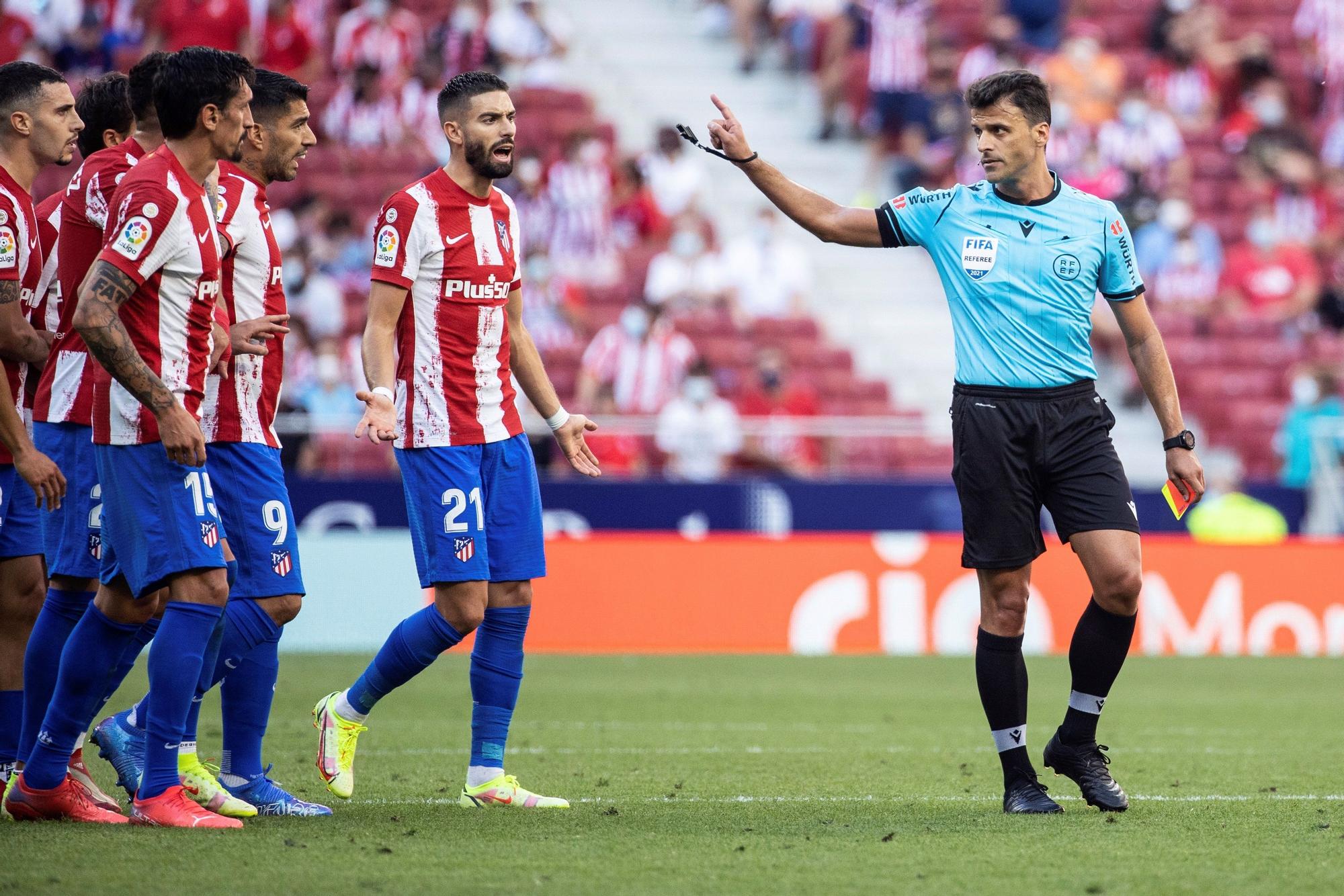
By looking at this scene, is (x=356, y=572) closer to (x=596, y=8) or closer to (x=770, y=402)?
(x=770, y=402)

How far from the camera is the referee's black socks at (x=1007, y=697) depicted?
612cm

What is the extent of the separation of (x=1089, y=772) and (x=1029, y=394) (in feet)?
4.33

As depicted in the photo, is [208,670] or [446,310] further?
[446,310]

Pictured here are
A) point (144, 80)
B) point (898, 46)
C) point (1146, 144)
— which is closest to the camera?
point (144, 80)

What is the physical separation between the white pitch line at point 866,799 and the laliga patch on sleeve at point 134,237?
2.16 metres

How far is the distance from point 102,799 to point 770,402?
10479 millimetres

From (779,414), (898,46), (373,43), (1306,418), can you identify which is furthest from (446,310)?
(898,46)

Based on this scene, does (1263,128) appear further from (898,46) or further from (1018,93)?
(1018,93)

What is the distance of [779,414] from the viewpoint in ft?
52.2

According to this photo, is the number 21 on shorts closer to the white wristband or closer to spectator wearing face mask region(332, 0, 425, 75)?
the white wristband

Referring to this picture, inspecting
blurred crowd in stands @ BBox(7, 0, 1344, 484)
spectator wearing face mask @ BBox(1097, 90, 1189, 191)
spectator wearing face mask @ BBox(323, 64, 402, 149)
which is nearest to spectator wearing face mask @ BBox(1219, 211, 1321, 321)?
blurred crowd in stands @ BBox(7, 0, 1344, 484)

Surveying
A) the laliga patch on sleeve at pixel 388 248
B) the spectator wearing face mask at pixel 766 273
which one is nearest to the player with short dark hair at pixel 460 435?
the laliga patch on sleeve at pixel 388 248

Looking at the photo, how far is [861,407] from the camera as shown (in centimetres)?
1736

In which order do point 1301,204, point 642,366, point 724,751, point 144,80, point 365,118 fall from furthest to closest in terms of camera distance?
point 1301,204
point 365,118
point 642,366
point 724,751
point 144,80
